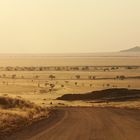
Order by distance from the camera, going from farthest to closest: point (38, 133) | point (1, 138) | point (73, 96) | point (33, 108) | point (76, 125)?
point (73, 96), point (33, 108), point (76, 125), point (38, 133), point (1, 138)

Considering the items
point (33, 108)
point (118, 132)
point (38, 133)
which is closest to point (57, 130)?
point (38, 133)

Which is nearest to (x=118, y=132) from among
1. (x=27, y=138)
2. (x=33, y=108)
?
(x=27, y=138)

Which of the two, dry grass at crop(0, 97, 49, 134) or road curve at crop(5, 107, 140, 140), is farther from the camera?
dry grass at crop(0, 97, 49, 134)

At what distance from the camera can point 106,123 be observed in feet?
86.8

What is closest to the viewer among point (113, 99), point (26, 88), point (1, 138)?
point (1, 138)

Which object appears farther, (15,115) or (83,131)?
(15,115)

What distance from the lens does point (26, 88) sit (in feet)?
266

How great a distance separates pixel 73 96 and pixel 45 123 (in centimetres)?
3664

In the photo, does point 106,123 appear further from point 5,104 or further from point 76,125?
point 5,104

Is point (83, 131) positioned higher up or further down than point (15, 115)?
further down

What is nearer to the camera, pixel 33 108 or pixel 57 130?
pixel 57 130

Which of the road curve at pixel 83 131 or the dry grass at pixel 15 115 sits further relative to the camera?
the dry grass at pixel 15 115

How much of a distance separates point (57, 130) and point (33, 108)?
37.1 feet

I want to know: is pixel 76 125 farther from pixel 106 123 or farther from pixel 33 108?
pixel 33 108
